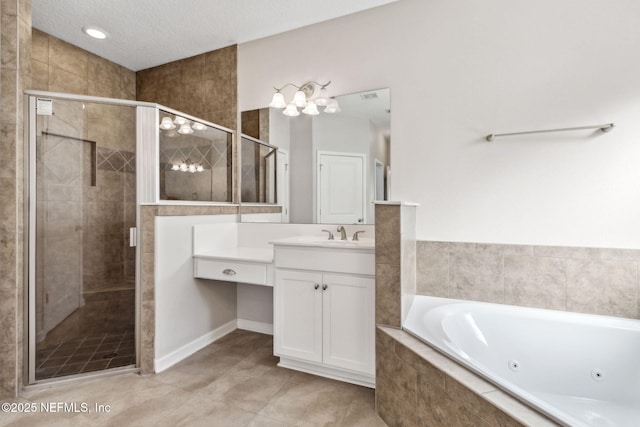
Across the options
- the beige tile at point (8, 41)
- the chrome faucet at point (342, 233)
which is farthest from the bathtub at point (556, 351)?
the beige tile at point (8, 41)

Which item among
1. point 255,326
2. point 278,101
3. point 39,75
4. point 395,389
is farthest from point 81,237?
point 395,389

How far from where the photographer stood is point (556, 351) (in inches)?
62.7

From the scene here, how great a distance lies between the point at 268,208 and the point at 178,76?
5.82 feet

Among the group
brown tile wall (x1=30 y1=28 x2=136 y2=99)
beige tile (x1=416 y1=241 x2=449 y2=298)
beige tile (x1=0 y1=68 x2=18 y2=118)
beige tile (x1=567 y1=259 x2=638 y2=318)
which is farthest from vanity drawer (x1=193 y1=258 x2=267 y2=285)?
brown tile wall (x1=30 y1=28 x2=136 y2=99)

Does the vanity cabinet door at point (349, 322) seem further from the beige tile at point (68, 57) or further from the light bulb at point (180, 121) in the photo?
the beige tile at point (68, 57)

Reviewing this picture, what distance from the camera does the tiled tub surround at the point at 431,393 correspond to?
1.00m

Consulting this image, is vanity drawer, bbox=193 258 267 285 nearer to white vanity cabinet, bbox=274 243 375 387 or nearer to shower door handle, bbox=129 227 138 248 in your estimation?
white vanity cabinet, bbox=274 243 375 387

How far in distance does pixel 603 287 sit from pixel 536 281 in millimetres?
320

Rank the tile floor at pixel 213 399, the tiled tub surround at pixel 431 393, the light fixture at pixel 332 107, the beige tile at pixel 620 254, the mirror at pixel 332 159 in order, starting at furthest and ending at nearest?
the light fixture at pixel 332 107 < the mirror at pixel 332 159 < the beige tile at pixel 620 254 < the tile floor at pixel 213 399 < the tiled tub surround at pixel 431 393

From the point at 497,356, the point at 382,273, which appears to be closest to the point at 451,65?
the point at 382,273

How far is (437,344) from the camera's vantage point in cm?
138

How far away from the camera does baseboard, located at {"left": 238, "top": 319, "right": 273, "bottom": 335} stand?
9.01 feet

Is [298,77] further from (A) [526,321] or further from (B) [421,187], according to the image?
(A) [526,321]

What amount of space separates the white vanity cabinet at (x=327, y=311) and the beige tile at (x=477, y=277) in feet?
2.15
